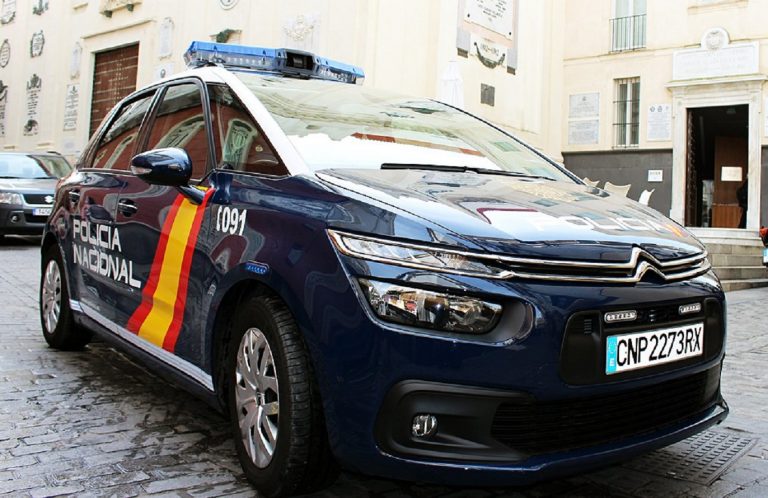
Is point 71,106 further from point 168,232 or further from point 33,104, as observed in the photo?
point 168,232

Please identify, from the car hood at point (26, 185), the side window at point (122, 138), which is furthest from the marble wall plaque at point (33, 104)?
the side window at point (122, 138)

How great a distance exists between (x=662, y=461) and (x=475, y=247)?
59.9 inches

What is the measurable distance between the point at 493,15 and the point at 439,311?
16.0 meters

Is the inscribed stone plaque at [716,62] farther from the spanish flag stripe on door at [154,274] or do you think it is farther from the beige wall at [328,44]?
the spanish flag stripe on door at [154,274]

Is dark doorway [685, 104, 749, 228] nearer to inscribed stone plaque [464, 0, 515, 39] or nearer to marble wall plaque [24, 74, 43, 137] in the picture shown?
inscribed stone plaque [464, 0, 515, 39]

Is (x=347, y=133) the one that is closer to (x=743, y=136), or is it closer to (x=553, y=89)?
(x=553, y=89)

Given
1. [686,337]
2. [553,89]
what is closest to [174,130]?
[686,337]

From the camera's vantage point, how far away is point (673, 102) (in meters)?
18.1

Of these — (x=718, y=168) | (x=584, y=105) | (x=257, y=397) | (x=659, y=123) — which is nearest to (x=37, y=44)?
(x=584, y=105)

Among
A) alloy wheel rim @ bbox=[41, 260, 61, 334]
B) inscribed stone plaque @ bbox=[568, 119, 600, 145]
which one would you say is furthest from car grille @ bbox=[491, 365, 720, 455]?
inscribed stone plaque @ bbox=[568, 119, 600, 145]

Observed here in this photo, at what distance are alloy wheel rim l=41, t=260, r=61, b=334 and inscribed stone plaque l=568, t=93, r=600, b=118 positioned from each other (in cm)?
1699

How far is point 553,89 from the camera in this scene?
19578mm

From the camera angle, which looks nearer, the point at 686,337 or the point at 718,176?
the point at 686,337

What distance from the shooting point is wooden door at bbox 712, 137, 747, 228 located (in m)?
18.2
